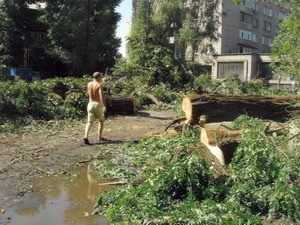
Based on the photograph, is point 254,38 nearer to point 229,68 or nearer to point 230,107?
point 229,68

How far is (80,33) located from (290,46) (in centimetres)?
2596

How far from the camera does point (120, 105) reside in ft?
43.8

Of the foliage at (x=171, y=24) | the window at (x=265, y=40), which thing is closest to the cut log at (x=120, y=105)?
the foliage at (x=171, y=24)

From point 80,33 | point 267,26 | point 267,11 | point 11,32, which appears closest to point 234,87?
point 80,33

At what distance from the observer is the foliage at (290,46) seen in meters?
5.54

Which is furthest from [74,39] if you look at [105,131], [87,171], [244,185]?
[244,185]

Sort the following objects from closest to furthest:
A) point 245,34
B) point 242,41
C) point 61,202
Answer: point 61,202 → point 242,41 → point 245,34

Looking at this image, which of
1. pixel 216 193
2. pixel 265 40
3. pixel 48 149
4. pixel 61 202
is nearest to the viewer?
pixel 216 193

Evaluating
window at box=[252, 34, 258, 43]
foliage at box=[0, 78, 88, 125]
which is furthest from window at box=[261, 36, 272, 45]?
foliage at box=[0, 78, 88, 125]

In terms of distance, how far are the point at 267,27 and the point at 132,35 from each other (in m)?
28.8

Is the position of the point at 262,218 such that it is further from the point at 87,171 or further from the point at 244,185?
the point at 87,171

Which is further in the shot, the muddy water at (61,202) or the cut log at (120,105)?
the cut log at (120,105)

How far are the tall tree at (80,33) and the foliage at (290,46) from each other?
25.2 meters

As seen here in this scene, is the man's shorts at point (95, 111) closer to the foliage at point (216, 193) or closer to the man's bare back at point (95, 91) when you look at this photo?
the man's bare back at point (95, 91)
